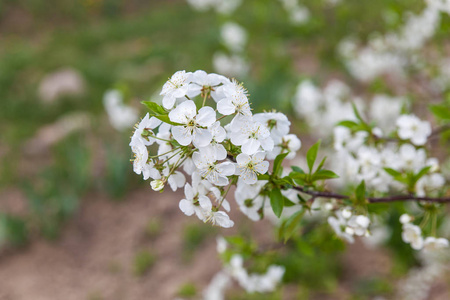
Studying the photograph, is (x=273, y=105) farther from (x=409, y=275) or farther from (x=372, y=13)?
(x=372, y=13)

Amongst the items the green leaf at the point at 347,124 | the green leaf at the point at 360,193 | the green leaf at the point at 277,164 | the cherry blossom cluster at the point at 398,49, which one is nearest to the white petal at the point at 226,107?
the green leaf at the point at 277,164

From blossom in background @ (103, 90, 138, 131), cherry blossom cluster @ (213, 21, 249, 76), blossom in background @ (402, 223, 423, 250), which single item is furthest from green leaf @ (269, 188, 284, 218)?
cherry blossom cluster @ (213, 21, 249, 76)

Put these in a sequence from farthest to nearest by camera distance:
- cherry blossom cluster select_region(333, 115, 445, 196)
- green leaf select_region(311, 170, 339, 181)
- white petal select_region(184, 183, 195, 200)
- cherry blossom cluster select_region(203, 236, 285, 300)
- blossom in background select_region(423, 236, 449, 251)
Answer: cherry blossom cluster select_region(203, 236, 285, 300)
cherry blossom cluster select_region(333, 115, 445, 196)
blossom in background select_region(423, 236, 449, 251)
green leaf select_region(311, 170, 339, 181)
white petal select_region(184, 183, 195, 200)

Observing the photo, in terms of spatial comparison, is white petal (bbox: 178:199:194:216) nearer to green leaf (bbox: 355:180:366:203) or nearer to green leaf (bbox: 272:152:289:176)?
green leaf (bbox: 272:152:289:176)

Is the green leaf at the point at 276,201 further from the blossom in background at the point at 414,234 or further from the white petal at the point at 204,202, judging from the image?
the blossom in background at the point at 414,234

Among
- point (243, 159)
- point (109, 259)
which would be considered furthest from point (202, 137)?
point (109, 259)
